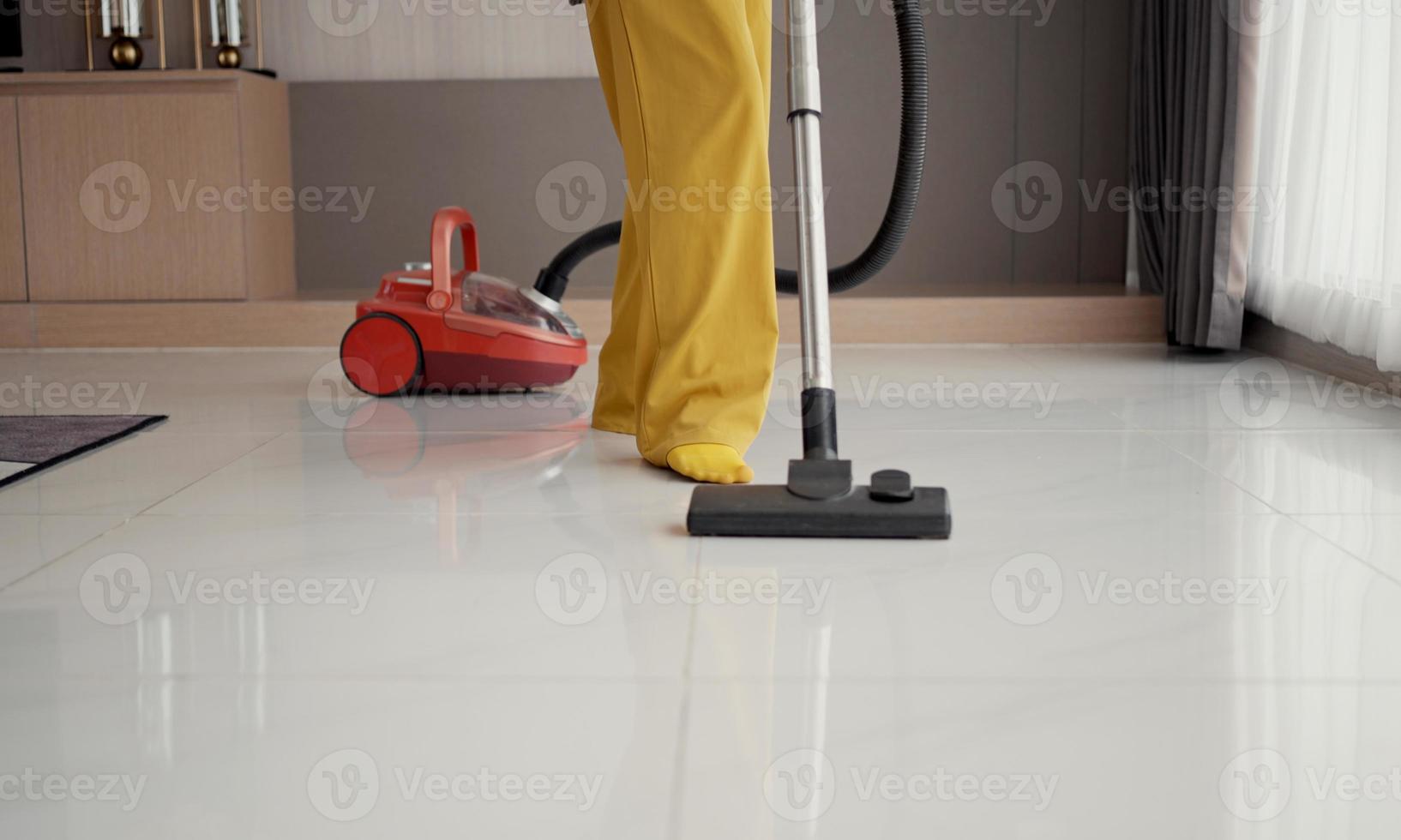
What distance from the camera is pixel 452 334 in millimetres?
2330

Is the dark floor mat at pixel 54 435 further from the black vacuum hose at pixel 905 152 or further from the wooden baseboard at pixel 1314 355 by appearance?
the wooden baseboard at pixel 1314 355

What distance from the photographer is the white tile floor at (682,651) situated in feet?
2.43

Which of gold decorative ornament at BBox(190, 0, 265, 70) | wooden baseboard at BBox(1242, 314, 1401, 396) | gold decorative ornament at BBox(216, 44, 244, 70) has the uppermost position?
gold decorative ornament at BBox(190, 0, 265, 70)

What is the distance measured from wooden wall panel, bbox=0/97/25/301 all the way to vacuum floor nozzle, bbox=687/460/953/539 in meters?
2.75

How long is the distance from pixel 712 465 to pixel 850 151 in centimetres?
247

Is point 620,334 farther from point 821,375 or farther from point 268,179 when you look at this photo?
point 268,179

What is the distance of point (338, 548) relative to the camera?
1.29 m

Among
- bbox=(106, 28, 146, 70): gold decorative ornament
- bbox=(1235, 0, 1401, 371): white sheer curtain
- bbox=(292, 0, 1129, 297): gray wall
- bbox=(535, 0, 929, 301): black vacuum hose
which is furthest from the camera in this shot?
bbox=(292, 0, 1129, 297): gray wall

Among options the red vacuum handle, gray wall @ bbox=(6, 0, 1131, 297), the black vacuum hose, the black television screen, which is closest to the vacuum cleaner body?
the red vacuum handle

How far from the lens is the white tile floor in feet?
2.43

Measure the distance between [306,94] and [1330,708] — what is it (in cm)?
352

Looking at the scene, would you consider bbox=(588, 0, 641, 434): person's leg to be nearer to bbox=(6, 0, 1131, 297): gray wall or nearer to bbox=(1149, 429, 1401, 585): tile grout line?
bbox=(1149, 429, 1401, 585): tile grout line

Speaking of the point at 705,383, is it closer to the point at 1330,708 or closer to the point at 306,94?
the point at 1330,708

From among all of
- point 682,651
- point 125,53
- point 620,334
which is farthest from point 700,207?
point 125,53
